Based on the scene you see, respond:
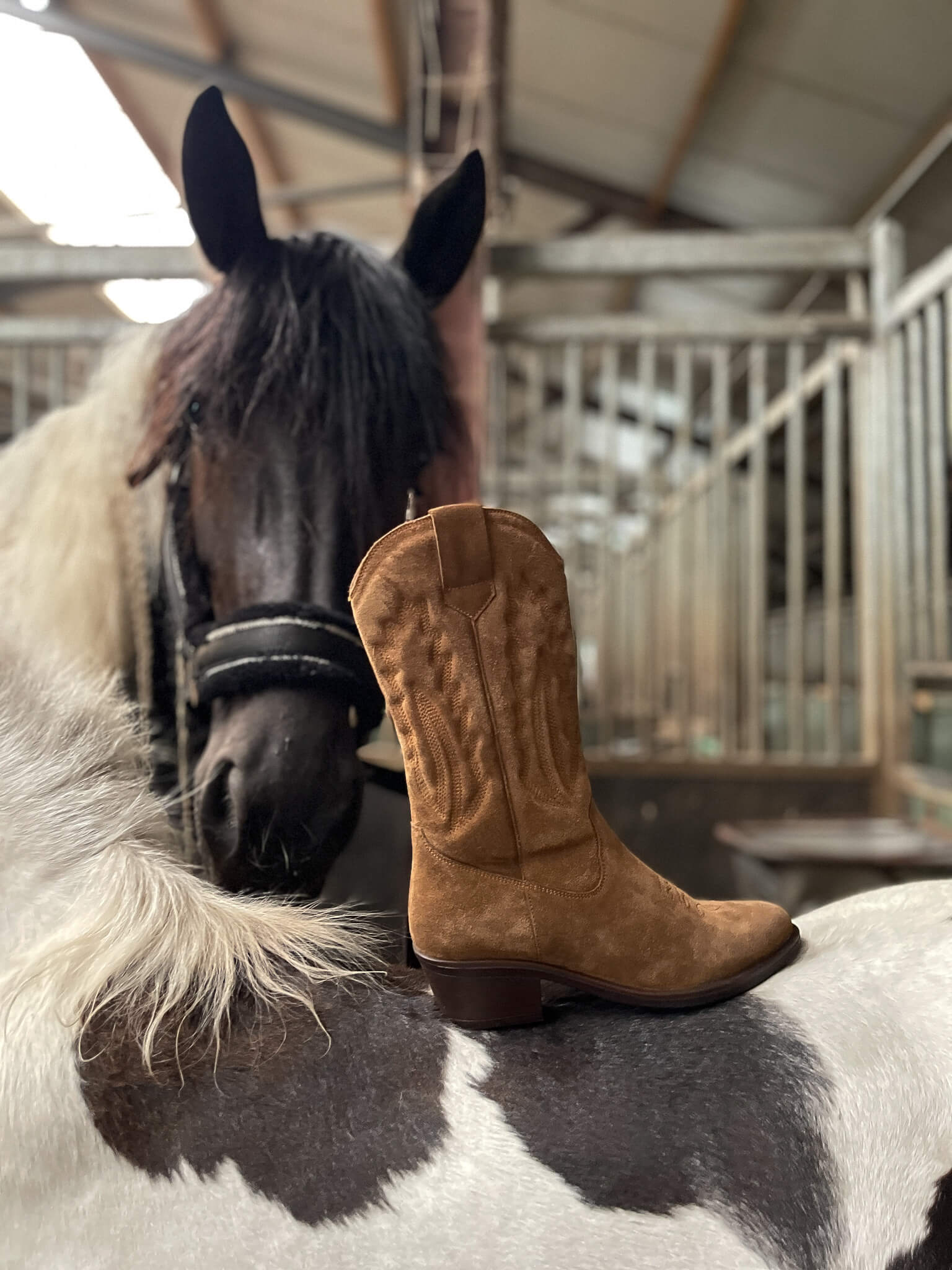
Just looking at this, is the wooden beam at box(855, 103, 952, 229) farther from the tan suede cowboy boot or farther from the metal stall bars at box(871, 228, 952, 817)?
the tan suede cowboy boot

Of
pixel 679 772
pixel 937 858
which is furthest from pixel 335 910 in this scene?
pixel 679 772

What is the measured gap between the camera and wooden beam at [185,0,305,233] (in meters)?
2.94

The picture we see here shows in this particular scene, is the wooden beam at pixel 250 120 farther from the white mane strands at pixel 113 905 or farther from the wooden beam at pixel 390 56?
the white mane strands at pixel 113 905

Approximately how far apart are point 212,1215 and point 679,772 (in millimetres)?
1365

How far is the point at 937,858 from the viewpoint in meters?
1.06

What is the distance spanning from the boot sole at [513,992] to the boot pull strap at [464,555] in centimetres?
17

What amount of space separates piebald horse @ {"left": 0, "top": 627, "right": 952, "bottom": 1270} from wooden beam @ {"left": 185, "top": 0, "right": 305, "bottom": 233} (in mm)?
2843

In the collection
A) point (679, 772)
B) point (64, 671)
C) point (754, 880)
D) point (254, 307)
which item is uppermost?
point (254, 307)

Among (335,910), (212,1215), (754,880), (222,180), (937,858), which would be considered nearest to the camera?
(212,1215)

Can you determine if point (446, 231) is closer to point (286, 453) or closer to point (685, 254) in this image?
point (286, 453)

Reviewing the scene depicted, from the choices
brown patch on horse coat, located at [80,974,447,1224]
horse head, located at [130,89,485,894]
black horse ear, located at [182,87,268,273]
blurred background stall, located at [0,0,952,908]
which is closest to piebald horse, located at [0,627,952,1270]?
brown patch on horse coat, located at [80,974,447,1224]

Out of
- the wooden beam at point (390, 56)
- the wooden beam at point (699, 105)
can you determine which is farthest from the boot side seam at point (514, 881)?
the wooden beam at point (390, 56)

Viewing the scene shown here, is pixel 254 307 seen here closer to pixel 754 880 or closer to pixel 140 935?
pixel 140 935

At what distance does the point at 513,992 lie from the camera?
400mm
